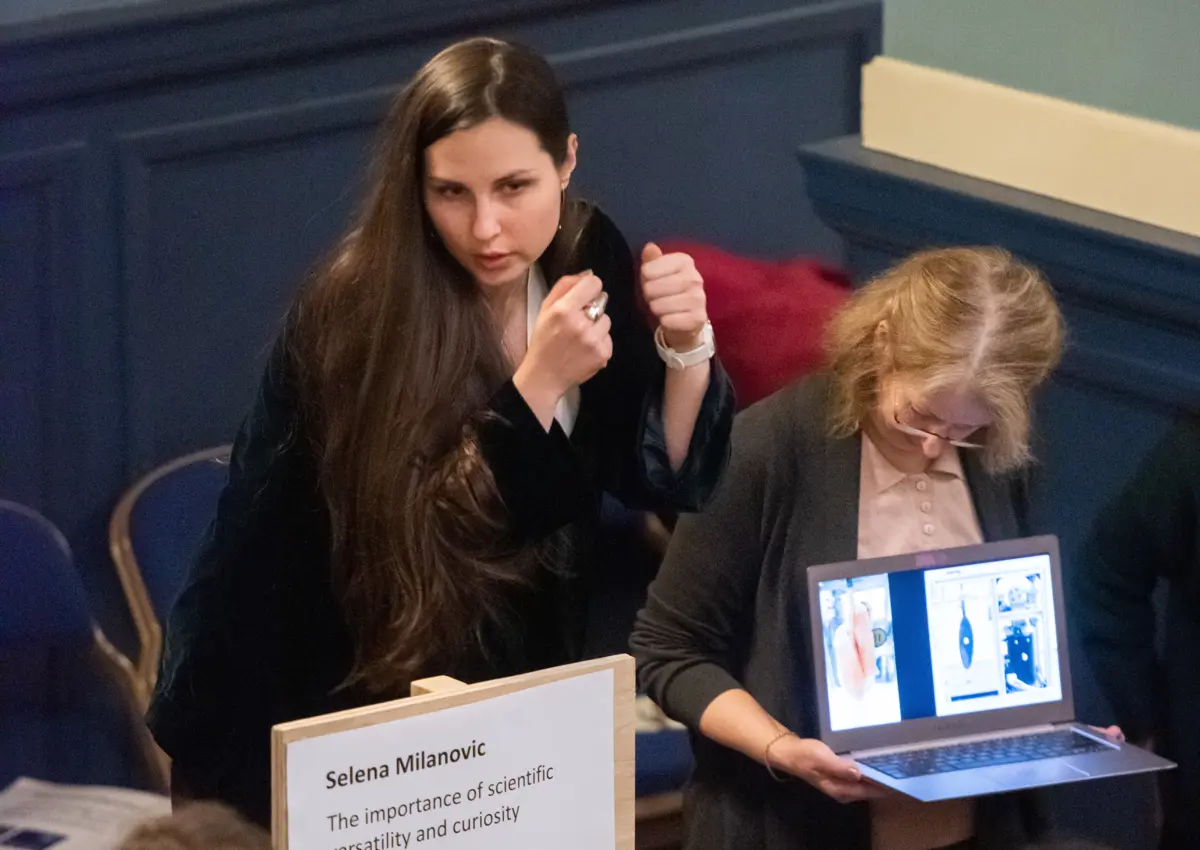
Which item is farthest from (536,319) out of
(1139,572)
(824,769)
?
(1139,572)

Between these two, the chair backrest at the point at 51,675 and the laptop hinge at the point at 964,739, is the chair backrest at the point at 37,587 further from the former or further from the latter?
the laptop hinge at the point at 964,739

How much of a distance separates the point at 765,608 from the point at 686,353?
0.46 meters

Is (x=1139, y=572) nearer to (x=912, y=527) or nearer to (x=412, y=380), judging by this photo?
(x=912, y=527)

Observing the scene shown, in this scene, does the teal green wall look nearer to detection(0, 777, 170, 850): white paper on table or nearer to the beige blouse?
the beige blouse

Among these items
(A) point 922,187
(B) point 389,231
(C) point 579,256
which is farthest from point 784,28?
(B) point 389,231

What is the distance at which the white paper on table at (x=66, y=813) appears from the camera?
6.63ft

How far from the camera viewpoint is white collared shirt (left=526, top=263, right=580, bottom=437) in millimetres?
1691

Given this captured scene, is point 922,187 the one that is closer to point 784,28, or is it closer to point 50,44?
point 784,28

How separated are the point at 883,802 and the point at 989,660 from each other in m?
0.23

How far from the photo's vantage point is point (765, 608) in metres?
2.02

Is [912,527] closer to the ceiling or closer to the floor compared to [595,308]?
closer to the floor

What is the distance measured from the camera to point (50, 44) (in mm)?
1847

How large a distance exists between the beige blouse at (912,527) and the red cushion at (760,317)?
1.27ft

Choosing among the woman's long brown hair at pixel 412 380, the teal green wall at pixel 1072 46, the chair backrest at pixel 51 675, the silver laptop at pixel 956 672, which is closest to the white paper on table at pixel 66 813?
the chair backrest at pixel 51 675
